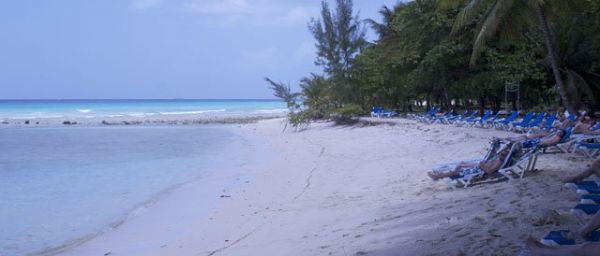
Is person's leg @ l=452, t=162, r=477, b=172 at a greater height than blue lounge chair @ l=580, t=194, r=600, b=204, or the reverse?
blue lounge chair @ l=580, t=194, r=600, b=204

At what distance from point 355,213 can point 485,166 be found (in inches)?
83.5

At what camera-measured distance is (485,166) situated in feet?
25.0

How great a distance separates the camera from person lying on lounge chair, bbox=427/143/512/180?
7520 mm

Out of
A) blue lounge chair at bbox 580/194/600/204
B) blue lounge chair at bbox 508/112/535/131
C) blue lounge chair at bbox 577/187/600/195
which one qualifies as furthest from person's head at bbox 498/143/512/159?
blue lounge chair at bbox 508/112/535/131

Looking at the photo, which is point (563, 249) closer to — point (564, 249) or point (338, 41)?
point (564, 249)

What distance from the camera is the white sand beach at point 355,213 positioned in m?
4.80

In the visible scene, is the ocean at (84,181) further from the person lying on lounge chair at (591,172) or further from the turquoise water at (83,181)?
the person lying on lounge chair at (591,172)

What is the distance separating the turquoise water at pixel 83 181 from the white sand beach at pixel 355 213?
0.63 metres

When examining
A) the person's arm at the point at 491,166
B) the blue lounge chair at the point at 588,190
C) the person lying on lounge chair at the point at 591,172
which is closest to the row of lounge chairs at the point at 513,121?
the person's arm at the point at 491,166

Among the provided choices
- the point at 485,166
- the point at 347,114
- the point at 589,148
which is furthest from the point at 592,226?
the point at 347,114

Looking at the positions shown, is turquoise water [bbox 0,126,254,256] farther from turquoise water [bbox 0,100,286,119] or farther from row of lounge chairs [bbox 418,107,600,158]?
turquoise water [bbox 0,100,286,119]

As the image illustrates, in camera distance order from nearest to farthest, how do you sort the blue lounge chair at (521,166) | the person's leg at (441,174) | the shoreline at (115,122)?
the blue lounge chair at (521,166) → the person's leg at (441,174) → the shoreline at (115,122)

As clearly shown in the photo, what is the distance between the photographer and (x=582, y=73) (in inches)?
904

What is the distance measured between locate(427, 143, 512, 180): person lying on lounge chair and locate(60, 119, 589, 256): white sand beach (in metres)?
0.25
